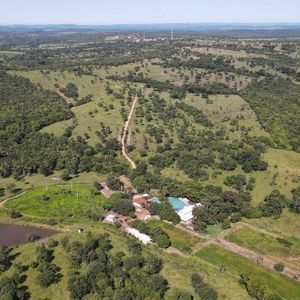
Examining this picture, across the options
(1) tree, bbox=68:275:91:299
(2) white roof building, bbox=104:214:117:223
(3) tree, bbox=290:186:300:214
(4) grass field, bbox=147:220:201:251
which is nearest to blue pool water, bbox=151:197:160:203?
(4) grass field, bbox=147:220:201:251

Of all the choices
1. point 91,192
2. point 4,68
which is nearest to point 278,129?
point 91,192

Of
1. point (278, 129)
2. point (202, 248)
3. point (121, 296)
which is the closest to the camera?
point (121, 296)

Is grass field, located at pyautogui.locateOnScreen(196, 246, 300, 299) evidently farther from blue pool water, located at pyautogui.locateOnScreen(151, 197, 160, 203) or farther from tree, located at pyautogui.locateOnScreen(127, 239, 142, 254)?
blue pool water, located at pyautogui.locateOnScreen(151, 197, 160, 203)

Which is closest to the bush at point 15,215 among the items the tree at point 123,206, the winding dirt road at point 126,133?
the tree at point 123,206

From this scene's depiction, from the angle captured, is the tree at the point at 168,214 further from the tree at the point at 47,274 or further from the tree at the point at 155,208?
the tree at the point at 47,274

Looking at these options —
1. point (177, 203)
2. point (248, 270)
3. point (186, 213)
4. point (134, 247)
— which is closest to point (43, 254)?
point (134, 247)

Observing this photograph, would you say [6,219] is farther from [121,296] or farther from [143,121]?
[143,121]

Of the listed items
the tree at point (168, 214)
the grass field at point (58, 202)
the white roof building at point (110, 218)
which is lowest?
the grass field at point (58, 202)
